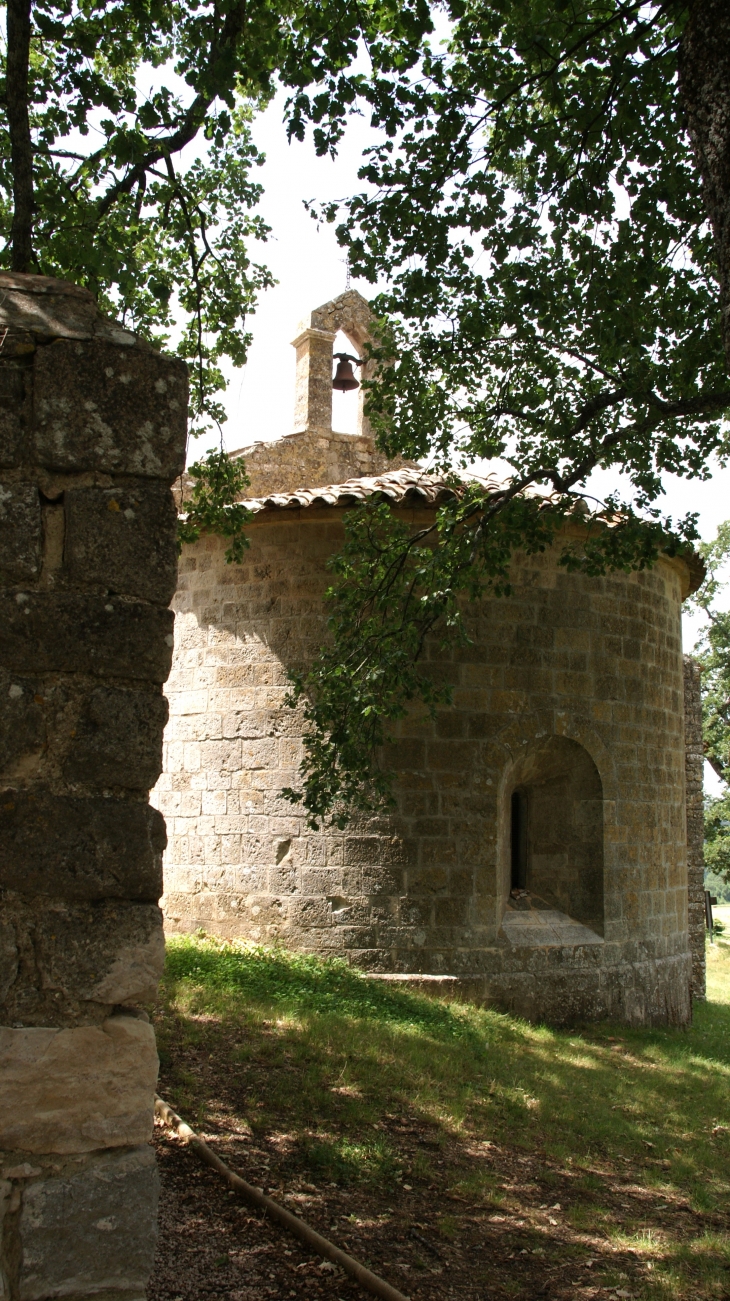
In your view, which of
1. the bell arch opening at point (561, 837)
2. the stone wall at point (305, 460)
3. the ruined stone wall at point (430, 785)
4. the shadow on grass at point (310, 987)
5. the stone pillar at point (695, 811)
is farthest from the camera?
the stone pillar at point (695, 811)

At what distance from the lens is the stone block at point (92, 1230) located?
7.04 feet

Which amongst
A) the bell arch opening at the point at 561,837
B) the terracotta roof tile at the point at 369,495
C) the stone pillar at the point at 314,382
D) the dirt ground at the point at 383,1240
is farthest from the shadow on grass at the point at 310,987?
the stone pillar at the point at 314,382

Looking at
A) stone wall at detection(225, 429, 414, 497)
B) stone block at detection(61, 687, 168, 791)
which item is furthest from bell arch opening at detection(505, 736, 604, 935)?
stone block at detection(61, 687, 168, 791)

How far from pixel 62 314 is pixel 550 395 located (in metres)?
4.68

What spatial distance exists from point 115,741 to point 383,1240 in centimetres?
273

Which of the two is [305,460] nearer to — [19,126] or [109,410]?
[19,126]

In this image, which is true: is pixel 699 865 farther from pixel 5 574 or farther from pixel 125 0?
pixel 5 574

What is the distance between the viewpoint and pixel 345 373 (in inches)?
465

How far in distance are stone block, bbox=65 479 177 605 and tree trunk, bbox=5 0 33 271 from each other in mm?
Result: 2756

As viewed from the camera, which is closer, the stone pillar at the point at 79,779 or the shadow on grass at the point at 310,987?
the stone pillar at the point at 79,779

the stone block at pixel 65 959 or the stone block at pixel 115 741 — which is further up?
the stone block at pixel 115 741

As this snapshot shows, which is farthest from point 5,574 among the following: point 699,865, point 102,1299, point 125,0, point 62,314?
point 699,865

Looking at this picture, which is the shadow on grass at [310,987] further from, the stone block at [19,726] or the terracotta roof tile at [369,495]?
the stone block at [19,726]

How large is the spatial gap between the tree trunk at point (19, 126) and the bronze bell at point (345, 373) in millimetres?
7341
